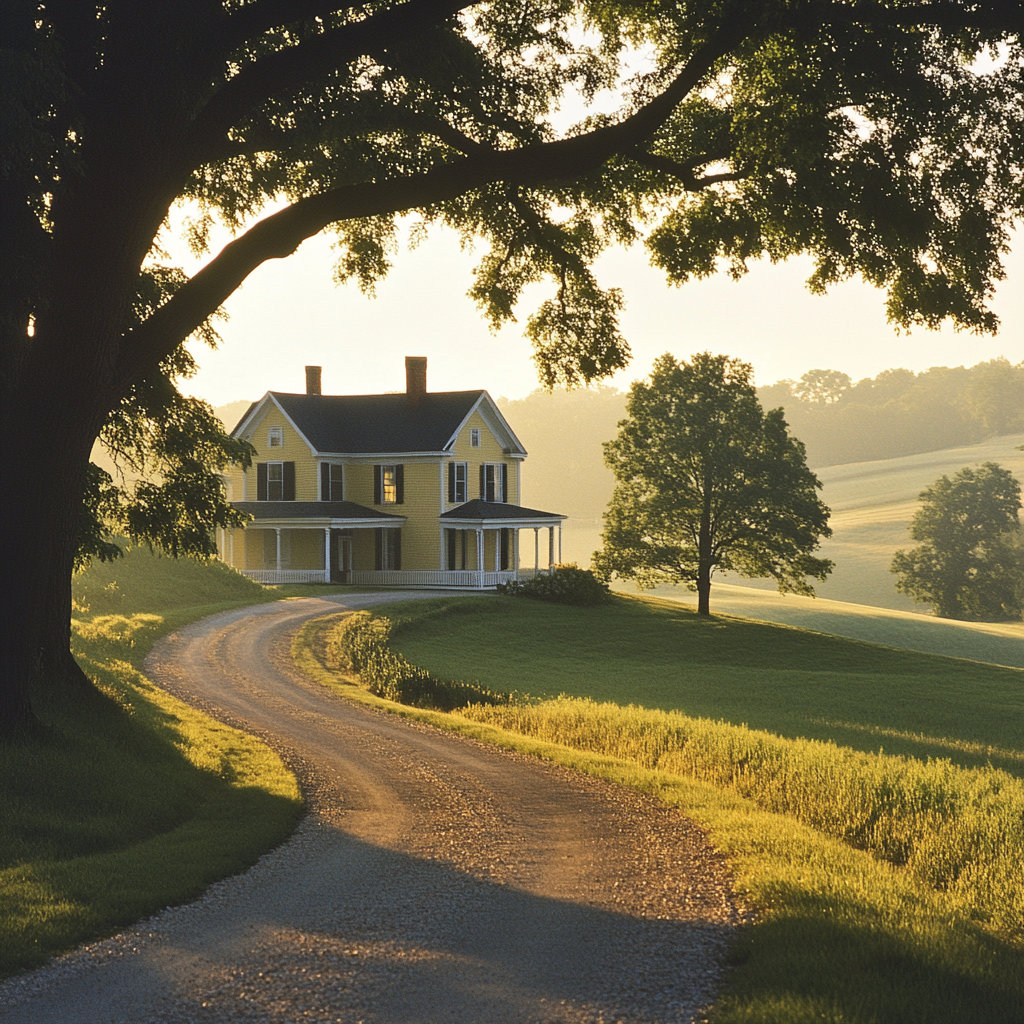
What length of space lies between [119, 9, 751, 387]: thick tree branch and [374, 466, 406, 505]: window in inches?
1515

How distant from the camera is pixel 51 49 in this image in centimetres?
923

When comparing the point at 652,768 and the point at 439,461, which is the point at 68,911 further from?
the point at 439,461

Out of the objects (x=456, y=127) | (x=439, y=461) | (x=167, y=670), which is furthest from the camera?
(x=439, y=461)

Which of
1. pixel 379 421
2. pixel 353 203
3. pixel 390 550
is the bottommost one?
pixel 390 550

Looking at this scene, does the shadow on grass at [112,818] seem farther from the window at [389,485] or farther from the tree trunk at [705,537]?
the window at [389,485]

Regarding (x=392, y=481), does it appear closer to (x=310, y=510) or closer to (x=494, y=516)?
(x=310, y=510)

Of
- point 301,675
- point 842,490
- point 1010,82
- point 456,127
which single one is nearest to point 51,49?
point 456,127

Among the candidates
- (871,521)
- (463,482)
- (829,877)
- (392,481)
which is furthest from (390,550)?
(871,521)

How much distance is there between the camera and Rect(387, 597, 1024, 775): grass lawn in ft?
72.1

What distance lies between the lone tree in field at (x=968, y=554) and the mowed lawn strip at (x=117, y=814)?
243ft

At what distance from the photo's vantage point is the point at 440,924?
7004mm

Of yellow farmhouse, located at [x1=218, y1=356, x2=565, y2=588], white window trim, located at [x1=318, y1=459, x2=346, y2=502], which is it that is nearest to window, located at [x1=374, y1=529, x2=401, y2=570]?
yellow farmhouse, located at [x1=218, y1=356, x2=565, y2=588]

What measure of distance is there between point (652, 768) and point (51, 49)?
11294mm

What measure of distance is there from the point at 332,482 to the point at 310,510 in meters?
2.98
